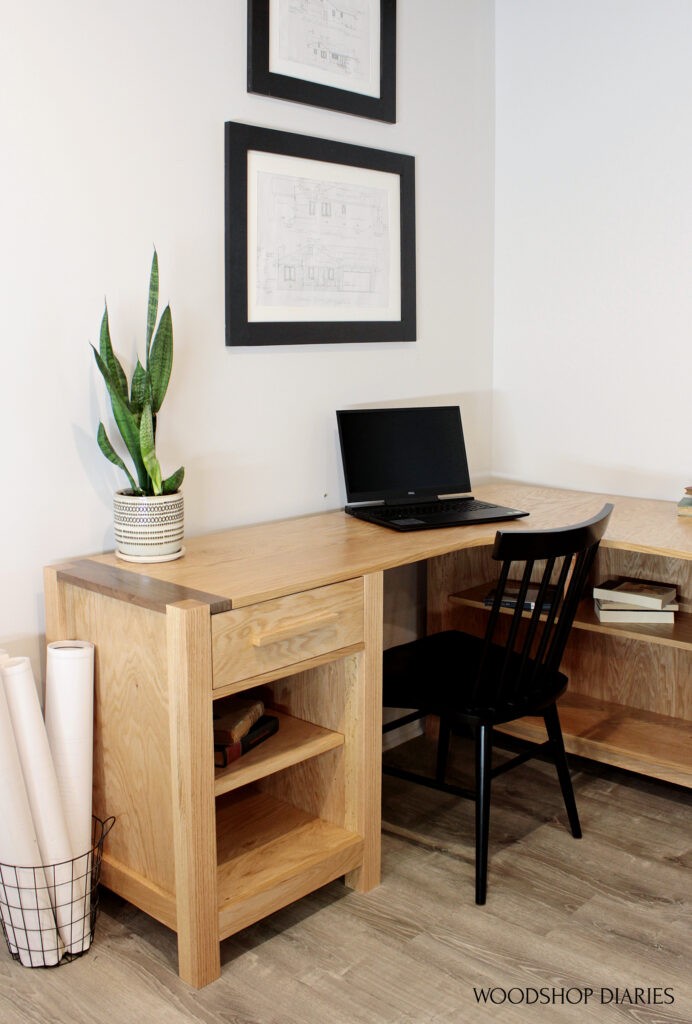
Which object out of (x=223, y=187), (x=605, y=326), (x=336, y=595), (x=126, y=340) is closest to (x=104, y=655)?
(x=336, y=595)

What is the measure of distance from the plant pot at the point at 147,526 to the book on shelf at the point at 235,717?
→ 13.3 inches

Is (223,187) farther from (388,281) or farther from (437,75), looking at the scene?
(437,75)

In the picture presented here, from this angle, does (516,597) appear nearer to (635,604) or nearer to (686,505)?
(635,604)

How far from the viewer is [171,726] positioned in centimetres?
181

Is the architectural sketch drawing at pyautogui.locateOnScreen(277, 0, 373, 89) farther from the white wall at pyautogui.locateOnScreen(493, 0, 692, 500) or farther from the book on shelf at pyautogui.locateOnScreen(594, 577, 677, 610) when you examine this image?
the book on shelf at pyautogui.locateOnScreen(594, 577, 677, 610)

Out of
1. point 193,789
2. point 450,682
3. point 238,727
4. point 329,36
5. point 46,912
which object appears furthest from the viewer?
point 329,36

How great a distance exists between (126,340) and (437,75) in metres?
1.32

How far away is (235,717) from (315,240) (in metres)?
1.21

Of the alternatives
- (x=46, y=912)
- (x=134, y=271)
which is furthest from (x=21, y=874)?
(x=134, y=271)

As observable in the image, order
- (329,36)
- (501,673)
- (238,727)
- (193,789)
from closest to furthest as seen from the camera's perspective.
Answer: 1. (193,789)
2. (238,727)
3. (501,673)
4. (329,36)

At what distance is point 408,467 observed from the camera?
272 centimetres

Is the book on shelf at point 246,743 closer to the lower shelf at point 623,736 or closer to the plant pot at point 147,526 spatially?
the plant pot at point 147,526

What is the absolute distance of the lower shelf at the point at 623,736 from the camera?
255 centimetres

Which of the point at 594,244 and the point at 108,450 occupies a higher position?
the point at 594,244
